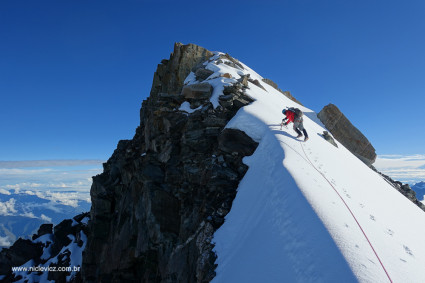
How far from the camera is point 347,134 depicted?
1275 inches

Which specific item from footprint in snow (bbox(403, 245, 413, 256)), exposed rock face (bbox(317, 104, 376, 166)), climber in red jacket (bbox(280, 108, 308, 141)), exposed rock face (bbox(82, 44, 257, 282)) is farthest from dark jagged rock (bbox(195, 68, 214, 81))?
footprint in snow (bbox(403, 245, 413, 256))

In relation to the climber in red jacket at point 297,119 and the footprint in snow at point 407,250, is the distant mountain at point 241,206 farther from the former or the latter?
the climber in red jacket at point 297,119

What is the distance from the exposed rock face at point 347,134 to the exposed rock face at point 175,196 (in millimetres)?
18095

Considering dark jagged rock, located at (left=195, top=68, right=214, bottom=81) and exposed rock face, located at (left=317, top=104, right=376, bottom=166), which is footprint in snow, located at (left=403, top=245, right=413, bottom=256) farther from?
exposed rock face, located at (left=317, top=104, right=376, bottom=166)

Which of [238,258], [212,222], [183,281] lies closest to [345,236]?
[238,258]

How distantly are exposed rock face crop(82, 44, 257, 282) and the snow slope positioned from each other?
162 centimetres

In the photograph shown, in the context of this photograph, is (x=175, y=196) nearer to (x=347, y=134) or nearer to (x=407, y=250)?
(x=407, y=250)

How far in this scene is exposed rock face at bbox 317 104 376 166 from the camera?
31.4m

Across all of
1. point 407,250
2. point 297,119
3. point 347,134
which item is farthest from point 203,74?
point 407,250

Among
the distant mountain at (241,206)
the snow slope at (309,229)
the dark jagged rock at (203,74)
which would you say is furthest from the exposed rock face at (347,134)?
the snow slope at (309,229)

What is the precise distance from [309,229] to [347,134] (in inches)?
1217

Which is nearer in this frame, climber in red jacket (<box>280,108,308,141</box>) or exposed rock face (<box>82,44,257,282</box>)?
exposed rock face (<box>82,44,257,282</box>)

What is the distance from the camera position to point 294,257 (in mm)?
6387

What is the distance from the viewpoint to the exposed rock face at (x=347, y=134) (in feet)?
103
